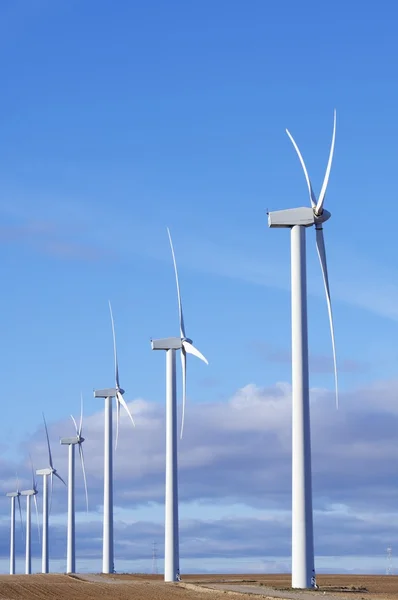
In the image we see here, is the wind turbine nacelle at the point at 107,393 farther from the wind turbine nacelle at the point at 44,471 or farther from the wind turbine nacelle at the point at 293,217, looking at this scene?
the wind turbine nacelle at the point at 293,217

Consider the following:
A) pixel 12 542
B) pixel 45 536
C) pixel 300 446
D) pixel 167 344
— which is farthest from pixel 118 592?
pixel 12 542

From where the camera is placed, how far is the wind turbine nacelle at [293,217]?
7562 centimetres

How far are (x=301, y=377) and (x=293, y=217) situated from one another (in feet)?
31.1

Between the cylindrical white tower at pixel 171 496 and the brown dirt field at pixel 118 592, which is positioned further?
the cylindrical white tower at pixel 171 496

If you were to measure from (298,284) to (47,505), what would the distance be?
97.3 meters

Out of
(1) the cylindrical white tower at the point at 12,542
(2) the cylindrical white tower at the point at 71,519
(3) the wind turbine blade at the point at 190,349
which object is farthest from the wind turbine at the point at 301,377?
(1) the cylindrical white tower at the point at 12,542

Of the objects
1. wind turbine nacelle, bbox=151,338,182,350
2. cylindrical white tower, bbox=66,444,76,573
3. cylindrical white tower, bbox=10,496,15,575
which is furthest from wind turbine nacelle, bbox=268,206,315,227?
cylindrical white tower, bbox=10,496,15,575

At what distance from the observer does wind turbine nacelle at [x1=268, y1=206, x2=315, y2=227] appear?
248 ft

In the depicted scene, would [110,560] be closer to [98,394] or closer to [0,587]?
[98,394]

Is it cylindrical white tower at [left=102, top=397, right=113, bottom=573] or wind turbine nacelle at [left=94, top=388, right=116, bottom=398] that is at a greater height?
wind turbine nacelle at [left=94, top=388, right=116, bottom=398]

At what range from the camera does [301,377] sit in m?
72.5

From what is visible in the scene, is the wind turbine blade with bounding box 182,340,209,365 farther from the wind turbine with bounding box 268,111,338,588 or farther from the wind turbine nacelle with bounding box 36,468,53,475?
the wind turbine nacelle with bounding box 36,468,53,475

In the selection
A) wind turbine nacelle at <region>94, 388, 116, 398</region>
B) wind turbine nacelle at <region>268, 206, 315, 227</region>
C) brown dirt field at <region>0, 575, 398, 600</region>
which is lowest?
brown dirt field at <region>0, 575, 398, 600</region>

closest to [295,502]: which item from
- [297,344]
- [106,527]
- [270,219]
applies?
[297,344]
